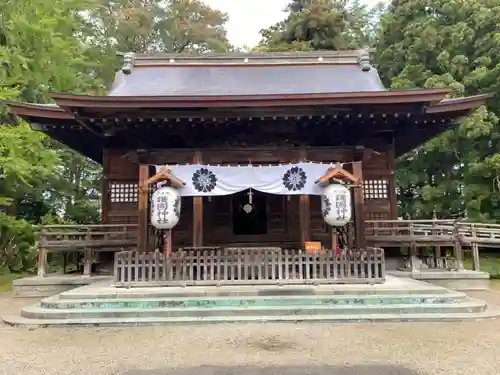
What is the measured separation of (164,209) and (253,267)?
2.20 m

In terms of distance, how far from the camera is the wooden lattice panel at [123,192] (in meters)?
11.5

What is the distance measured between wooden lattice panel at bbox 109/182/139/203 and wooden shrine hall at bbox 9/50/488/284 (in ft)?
0.09

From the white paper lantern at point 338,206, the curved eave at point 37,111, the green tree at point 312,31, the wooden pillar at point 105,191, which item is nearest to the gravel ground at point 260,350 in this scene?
the white paper lantern at point 338,206

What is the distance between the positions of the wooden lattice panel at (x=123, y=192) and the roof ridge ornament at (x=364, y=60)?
8.07 meters

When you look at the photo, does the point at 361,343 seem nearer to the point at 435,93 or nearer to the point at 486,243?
the point at 435,93

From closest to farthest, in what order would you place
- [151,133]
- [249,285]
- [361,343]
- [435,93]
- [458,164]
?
[361,343] → [249,285] → [435,93] → [151,133] → [458,164]

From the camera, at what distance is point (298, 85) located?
12461mm

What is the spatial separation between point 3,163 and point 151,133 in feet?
14.5

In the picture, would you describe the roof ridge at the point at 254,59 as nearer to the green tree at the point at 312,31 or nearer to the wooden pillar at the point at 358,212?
the wooden pillar at the point at 358,212

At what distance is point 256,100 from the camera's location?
8.88 m

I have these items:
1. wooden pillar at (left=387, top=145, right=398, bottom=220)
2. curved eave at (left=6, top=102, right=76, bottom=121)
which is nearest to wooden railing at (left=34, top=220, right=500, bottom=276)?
wooden pillar at (left=387, top=145, right=398, bottom=220)

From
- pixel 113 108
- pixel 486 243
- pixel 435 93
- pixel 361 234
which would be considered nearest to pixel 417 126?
pixel 435 93

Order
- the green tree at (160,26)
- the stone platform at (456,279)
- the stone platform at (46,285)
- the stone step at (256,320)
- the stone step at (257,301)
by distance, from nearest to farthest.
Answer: the stone step at (256,320) → the stone step at (257,301) → the stone platform at (46,285) → the stone platform at (456,279) → the green tree at (160,26)

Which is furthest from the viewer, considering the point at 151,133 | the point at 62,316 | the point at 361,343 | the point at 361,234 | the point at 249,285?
the point at 151,133
